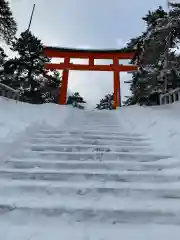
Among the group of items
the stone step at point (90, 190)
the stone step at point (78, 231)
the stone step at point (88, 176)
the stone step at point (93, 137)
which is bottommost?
the stone step at point (78, 231)

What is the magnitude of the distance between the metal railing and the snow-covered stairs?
18.5 feet

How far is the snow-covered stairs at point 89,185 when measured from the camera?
2020 millimetres

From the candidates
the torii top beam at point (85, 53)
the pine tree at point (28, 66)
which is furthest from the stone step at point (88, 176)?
the torii top beam at point (85, 53)

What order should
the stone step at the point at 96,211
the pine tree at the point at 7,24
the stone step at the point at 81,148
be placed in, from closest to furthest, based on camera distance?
1. the stone step at the point at 96,211
2. the stone step at the point at 81,148
3. the pine tree at the point at 7,24

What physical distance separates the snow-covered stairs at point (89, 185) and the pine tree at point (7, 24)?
8.46 m

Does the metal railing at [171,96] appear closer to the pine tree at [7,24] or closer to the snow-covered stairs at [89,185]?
the snow-covered stairs at [89,185]

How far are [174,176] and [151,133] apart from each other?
1977mm

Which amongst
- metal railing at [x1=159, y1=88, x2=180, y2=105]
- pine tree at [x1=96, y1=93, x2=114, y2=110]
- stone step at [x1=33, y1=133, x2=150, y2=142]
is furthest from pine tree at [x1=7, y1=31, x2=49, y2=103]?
pine tree at [x1=96, y1=93, x2=114, y2=110]

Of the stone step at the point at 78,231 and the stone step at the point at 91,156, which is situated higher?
the stone step at the point at 91,156

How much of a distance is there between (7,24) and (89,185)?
10220mm

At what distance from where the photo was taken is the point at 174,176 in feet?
8.73

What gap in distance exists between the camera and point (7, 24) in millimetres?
10828

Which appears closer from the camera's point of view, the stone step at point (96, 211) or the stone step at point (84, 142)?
the stone step at point (96, 211)

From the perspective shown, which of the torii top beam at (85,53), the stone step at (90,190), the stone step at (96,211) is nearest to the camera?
the stone step at (96,211)
